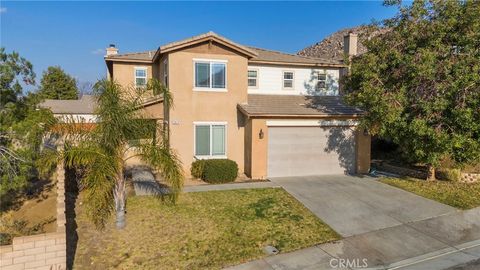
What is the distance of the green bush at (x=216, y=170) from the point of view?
1494 cm

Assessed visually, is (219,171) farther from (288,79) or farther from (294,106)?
(288,79)

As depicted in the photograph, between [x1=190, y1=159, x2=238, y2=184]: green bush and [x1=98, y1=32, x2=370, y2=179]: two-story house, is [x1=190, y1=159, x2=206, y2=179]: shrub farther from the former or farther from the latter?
[x1=98, y1=32, x2=370, y2=179]: two-story house

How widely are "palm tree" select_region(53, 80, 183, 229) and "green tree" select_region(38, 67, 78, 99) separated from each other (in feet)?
145

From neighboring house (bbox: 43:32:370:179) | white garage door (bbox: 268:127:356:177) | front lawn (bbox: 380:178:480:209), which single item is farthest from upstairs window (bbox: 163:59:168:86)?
front lawn (bbox: 380:178:480:209)

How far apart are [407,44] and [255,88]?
760 centimetres

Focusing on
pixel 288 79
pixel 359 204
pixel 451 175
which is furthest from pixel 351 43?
pixel 359 204

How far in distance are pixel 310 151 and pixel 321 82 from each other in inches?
195

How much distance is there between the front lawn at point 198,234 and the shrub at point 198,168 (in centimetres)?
300

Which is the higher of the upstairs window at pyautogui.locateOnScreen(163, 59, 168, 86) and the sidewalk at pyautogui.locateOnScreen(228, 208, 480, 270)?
the upstairs window at pyautogui.locateOnScreen(163, 59, 168, 86)

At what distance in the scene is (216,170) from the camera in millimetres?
14953

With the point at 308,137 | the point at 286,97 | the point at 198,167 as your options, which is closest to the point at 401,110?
the point at 308,137

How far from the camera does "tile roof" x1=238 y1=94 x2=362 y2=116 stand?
16016 millimetres

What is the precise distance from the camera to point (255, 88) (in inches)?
720

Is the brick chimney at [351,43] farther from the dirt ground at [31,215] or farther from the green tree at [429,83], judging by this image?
the dirt ground at [31,215]
